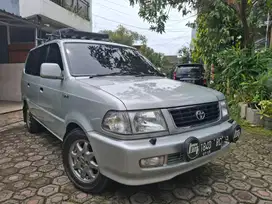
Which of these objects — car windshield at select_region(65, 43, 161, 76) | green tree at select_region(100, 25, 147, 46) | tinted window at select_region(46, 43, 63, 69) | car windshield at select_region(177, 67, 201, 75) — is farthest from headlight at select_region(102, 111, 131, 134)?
green tree at select_region(100, 25, 147, 46)

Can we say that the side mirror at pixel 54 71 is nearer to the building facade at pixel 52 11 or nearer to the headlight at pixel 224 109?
the headlight at pixel 224 109

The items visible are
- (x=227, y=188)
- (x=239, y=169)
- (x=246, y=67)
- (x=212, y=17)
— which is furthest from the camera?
(x=212, y=17)

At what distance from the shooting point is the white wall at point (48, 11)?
944 centimetres

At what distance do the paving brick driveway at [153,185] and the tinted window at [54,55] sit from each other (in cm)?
138

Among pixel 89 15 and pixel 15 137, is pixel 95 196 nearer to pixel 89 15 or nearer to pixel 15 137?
pixel 15 137

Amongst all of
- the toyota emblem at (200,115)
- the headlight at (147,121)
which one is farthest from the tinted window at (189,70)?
the headlight at (147,121)

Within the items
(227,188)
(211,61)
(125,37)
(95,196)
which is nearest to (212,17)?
(211,61)

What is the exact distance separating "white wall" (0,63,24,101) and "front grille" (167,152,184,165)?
309 inches

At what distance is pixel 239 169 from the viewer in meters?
3.07

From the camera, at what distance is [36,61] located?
167 inches

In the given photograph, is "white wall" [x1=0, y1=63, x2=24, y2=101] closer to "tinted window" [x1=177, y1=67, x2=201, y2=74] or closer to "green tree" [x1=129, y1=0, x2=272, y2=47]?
"green tree" [x1=129, y1=0, x2=272, y2=47]

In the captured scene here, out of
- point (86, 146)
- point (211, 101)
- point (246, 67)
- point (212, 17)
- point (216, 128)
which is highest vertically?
point (212, 17)

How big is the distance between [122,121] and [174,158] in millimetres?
554

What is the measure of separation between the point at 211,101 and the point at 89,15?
13.9 meters
